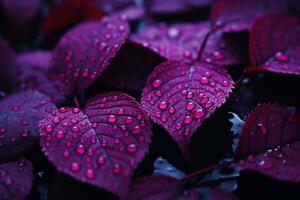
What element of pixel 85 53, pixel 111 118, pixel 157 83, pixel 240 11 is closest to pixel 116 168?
pixel 111 118

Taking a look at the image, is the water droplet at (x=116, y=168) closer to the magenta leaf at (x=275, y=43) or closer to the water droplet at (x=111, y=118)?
the water droplet at (x=111, y=118)

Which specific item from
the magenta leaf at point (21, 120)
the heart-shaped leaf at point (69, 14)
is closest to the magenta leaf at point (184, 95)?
the magenta leaf at point (21, 120)

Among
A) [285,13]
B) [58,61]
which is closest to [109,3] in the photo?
[58,61]

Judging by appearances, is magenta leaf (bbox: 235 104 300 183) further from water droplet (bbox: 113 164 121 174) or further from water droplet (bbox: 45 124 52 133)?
water droplet (bbox: 45 124 52 133)

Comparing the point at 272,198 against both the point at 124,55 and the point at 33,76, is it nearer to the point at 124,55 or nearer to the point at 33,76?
the point at 124,55

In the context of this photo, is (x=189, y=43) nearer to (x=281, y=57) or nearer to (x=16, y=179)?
(x=281, y=57)

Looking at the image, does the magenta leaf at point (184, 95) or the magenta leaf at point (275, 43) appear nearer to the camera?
the magenta leaf at point (184, 95)

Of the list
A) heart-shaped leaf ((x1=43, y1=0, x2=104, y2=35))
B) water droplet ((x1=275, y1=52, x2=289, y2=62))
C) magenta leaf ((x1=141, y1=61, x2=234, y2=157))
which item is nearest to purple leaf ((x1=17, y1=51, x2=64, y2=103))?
heart-shaped leaf ((x1=43, y1=0, x2=104, y2=35))
